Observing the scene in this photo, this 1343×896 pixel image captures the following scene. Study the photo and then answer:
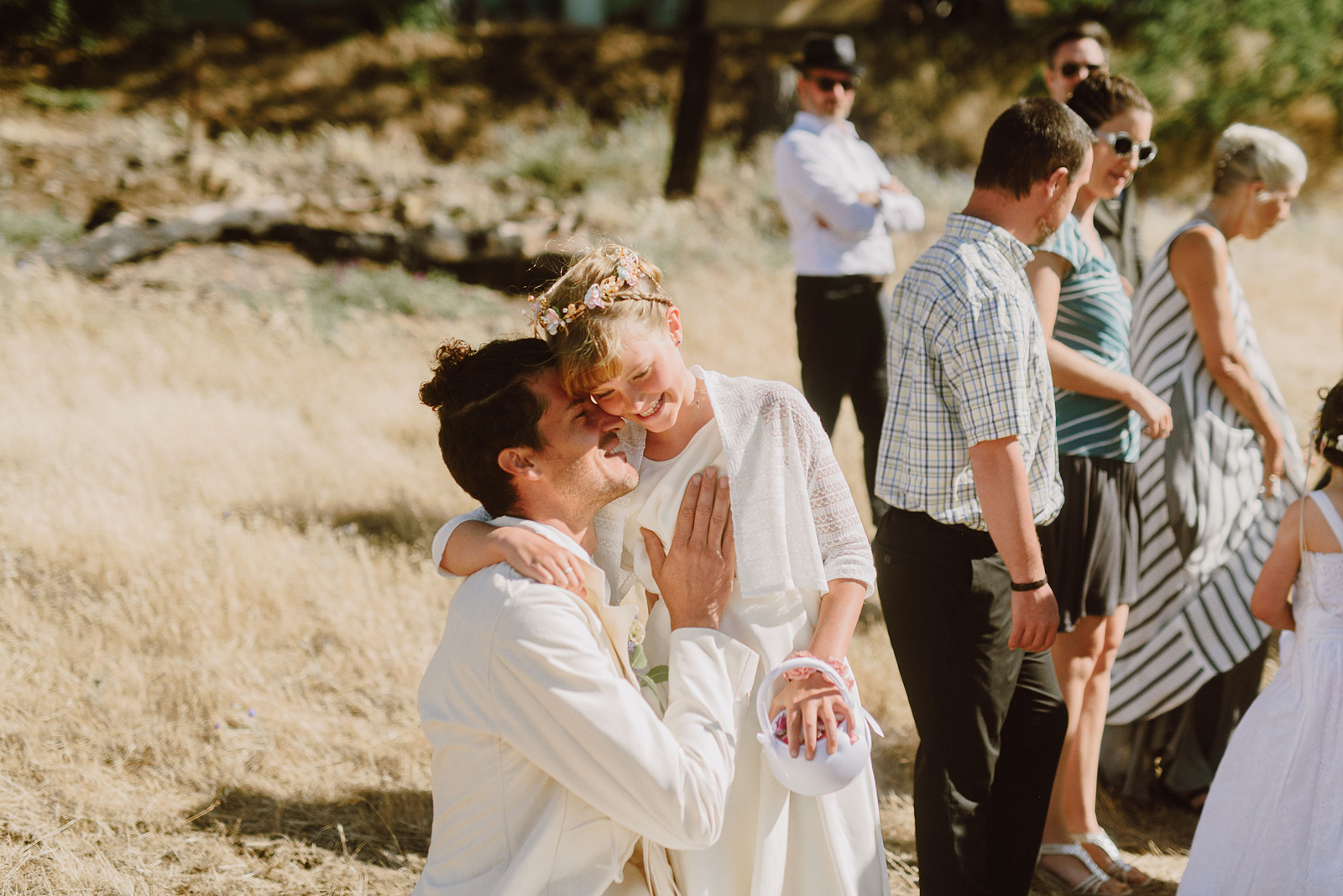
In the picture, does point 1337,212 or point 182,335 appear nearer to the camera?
point 182,335

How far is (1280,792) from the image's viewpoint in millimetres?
2811

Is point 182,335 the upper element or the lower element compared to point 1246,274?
lower

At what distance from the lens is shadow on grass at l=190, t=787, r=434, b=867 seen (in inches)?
134

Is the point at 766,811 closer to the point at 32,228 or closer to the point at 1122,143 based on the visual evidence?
the point at 1122,143

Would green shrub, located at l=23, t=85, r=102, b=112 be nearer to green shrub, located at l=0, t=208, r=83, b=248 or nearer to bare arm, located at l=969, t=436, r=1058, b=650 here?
green shrub, located at l=0, t=208, r=83, b=248

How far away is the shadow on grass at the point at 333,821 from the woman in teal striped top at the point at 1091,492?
194 centimetres

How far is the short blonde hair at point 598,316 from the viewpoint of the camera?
6.80 feet

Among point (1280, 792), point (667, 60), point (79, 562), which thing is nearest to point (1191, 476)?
point (1280, 792)

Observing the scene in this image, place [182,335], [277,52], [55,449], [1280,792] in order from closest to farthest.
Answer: [1280,792] < [55,449] < [182,335] < [277,52]

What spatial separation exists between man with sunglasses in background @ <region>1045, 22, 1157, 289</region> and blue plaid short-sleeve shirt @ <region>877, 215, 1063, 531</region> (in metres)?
1.26

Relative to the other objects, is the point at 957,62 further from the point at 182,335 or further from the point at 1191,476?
the point at 1191,476

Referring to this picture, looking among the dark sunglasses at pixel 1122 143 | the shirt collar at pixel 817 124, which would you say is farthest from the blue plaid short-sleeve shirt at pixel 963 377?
the shirt collar at pixel 817 124

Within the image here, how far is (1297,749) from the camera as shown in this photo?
2803mm

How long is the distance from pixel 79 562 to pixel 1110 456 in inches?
168
